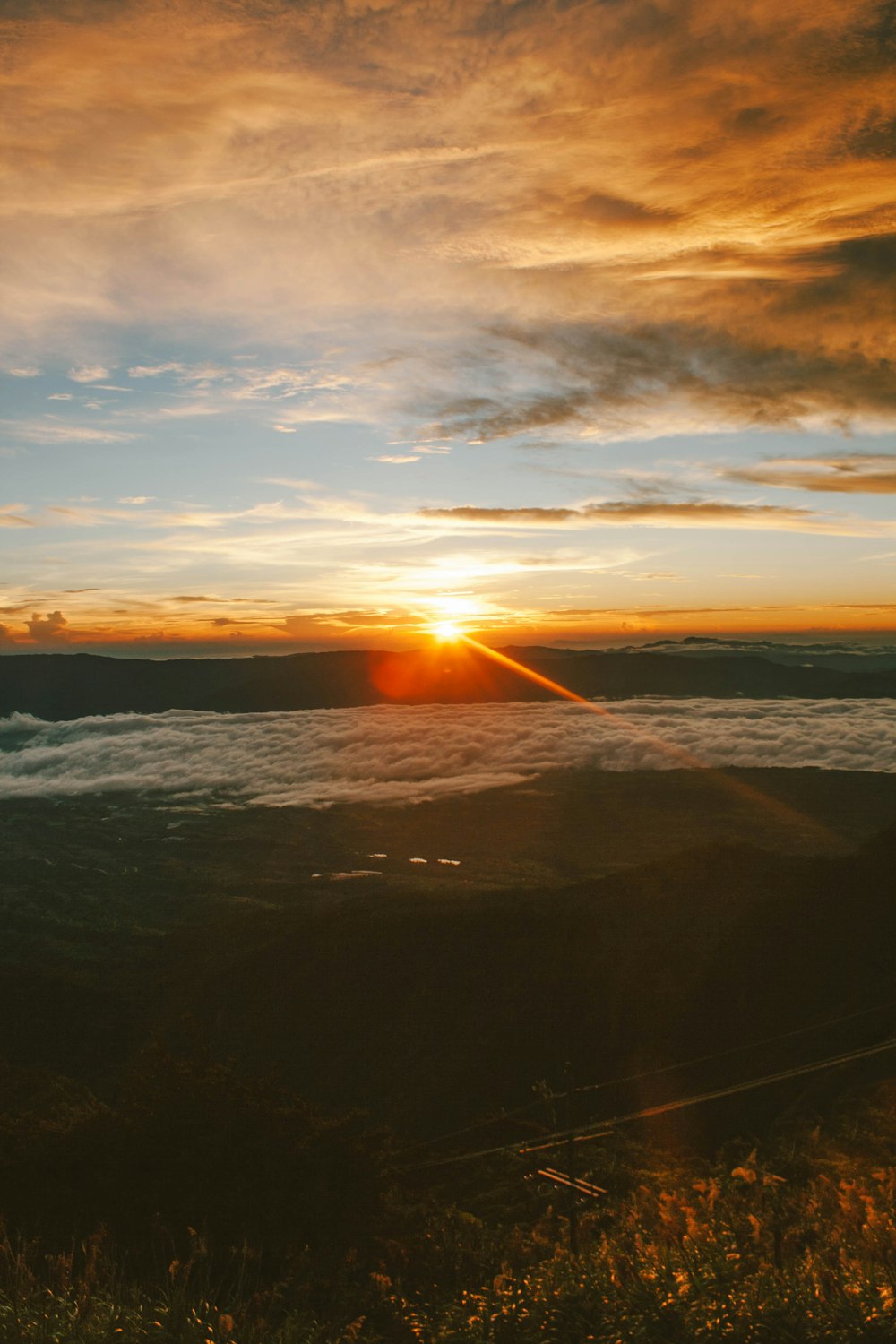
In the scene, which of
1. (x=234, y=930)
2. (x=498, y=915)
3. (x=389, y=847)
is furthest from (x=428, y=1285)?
(x=389, y=847)

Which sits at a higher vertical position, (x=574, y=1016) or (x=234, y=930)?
(x=574, y=1016)

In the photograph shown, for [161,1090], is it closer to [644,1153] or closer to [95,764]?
[644,1153]

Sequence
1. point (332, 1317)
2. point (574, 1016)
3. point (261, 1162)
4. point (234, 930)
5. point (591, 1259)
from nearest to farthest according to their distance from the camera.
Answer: point (591, 1259) < point (332, 1317) < point (261, 1162) < point (574, 1016) < point (234, 930)

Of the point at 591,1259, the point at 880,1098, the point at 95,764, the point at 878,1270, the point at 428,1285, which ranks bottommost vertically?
the point at 95,764

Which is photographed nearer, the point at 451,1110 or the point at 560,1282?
the point at 560,1282

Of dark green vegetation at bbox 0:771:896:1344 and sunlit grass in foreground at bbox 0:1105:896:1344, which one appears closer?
sunlit grass in foreground at bbox 0:1105:896:1344

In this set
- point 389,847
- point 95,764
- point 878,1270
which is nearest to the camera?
point 878,1270

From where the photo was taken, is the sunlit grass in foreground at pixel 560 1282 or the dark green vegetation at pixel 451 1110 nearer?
the sunlit grass in foreground at pixel 560 1282

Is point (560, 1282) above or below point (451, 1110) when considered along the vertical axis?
above
